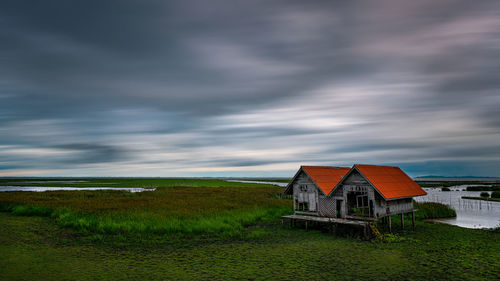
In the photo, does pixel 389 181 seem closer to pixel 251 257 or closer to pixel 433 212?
pixel 251 257

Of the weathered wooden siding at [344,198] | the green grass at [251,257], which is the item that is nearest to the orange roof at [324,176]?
the weathered wooden siding at [344,198]

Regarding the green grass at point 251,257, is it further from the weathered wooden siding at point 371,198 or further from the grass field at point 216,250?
the weathered wooden siding at point 371,198

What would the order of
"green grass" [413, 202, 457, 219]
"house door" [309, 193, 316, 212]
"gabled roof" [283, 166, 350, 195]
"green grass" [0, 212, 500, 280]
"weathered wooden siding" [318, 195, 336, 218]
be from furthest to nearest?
1. "green grass" [413, 202, 457, 219]
2. "house door" [309, 193, 316, 212]
3. "gabled roof" [283, 166, 350, 195]
4. "weathered wooden siding" [318, 195, 336, 218]
5. "green grass" [0, 212, 500, 280]

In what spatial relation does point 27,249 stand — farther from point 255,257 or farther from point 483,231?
point 483,231

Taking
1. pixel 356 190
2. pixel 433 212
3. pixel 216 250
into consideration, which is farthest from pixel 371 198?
pixel 433 212

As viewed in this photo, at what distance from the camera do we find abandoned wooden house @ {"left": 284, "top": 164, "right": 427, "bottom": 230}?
21188 mm

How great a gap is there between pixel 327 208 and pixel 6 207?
3333cm

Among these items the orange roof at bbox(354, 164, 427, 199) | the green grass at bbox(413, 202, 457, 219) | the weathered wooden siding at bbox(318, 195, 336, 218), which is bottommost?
the green grass at bbox(413, 202, 457, 219)

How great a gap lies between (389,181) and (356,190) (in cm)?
276

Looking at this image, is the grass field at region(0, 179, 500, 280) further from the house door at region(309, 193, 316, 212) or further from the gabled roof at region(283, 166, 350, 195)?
the gabled roof at region(283, 166, 350, 195)

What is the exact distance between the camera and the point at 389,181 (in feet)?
74.0

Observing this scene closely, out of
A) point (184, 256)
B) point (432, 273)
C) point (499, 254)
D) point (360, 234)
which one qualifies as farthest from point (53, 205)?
point (499, 254)

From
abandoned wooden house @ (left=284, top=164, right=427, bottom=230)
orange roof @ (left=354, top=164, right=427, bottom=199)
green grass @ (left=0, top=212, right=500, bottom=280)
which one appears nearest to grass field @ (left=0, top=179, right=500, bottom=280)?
green grass @ (left=0, top=212, right=500, bottom=280)

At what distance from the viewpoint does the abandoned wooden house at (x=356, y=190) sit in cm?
2119
